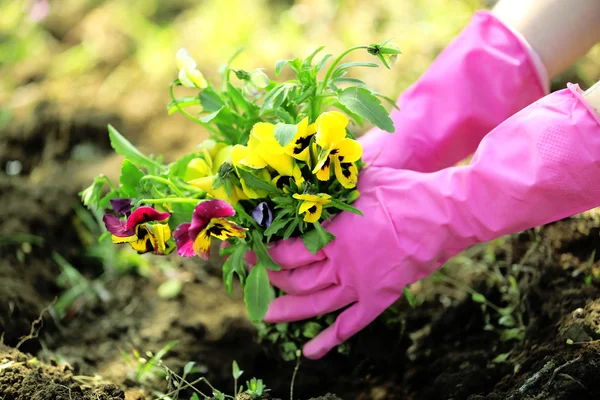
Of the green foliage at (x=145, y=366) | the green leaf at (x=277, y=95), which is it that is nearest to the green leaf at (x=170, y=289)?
the green foliage at (x=145, y=366)

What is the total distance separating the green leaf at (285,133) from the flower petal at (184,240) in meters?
0.23

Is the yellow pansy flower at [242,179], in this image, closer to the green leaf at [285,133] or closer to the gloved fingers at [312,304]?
the green leaf at [285,133]

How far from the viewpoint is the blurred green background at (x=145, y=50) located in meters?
2.39

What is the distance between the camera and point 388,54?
1159mm

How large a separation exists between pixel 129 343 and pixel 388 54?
3.18 ft

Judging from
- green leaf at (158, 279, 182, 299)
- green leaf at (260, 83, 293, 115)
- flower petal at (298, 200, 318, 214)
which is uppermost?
green leaf at (260, 83, 293, 115)

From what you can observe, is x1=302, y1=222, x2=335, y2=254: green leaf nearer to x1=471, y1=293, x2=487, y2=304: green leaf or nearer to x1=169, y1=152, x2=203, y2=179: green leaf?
x1=169, y1=152, x2=203, y2=179: green leaf

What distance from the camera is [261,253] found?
125cm

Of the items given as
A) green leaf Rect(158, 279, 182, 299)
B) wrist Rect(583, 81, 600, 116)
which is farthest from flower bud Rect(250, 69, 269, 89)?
green leaf Rect(158, 279, 182, 299)

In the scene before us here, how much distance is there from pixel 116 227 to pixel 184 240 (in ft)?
0.39

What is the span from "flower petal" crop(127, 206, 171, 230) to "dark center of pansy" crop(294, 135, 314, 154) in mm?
249

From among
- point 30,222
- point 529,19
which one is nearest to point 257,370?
point 30,222

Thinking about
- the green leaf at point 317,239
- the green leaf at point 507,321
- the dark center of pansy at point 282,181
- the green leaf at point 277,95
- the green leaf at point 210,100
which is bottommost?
the green leaf at point 507,321

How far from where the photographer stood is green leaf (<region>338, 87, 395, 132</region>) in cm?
113
